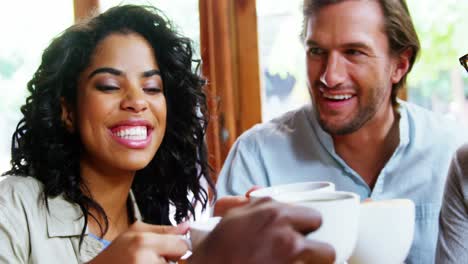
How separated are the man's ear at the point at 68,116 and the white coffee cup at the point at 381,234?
665mm

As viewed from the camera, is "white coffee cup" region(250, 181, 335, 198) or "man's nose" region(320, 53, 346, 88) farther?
"man's nose" region(320, 53, 346, 88)

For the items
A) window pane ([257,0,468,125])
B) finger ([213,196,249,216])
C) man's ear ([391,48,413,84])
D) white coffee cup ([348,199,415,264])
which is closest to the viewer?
white coffee cup ([348,199,415,264])

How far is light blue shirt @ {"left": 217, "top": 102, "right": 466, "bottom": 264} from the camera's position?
A: 4.51 ft

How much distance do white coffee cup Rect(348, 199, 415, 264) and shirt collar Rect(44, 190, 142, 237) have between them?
578 mm

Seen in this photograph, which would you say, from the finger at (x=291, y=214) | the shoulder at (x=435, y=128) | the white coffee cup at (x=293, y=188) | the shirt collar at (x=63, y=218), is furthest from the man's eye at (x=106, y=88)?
the shoulder at (x=435, y=128)

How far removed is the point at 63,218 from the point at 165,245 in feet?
1.84

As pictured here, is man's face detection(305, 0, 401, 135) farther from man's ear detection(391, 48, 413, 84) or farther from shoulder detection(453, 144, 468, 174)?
shoulder detection(453, 144, 468, 174)

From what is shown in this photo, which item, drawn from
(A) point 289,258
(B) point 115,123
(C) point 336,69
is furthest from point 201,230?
(C) point 336,69

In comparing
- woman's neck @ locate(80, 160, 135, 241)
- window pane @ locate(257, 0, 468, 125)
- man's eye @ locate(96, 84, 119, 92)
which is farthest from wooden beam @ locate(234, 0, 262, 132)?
man's eye @ locate(96, 84, 119, 92)

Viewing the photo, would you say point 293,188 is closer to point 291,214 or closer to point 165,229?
point 165,229

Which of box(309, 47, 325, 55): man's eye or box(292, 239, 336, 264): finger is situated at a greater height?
box(309, 47, 325, 55): man's eye

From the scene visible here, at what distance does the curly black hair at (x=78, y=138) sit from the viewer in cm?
107

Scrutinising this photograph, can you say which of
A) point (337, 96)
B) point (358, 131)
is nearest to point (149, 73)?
point (337, 96)

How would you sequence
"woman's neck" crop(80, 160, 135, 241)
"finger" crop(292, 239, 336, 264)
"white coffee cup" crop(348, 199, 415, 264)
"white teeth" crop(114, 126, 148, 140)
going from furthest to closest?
1. "woman's neck" crop(80, 160, 135, 241)
2. "white teeth" crop(114, 126, 148, 140)
3. "white coffee cup" crop(348, 199, 415, 264)
4. "finger" crop(292, 239, 336, 264)
